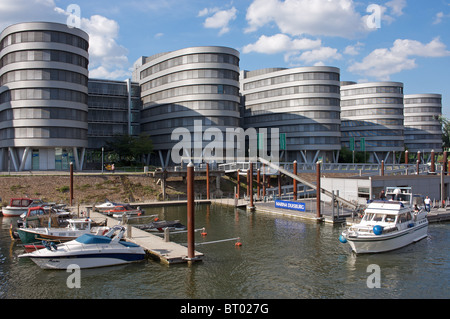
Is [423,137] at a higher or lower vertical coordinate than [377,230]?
higher

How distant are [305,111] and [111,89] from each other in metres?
53.4

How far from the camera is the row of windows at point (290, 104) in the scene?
108250mm

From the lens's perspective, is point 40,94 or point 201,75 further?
point 201,75

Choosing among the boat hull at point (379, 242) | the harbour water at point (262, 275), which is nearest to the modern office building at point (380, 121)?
the harbour water at point (262, 275)

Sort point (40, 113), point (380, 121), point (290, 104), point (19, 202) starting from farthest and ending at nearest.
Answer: point (380, 121), point (290, 104), point (40, 113), point (19, 202)

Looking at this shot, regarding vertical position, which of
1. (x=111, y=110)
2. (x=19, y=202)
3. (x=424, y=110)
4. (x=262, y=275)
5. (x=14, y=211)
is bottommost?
(x=262, y=275)

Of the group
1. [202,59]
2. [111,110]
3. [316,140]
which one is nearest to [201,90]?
[202,59]

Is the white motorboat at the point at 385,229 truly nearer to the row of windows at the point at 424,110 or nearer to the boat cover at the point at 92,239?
the boat cover at the point at 92,239

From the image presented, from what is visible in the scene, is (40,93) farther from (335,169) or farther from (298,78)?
(298,78)

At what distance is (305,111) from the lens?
109500mm

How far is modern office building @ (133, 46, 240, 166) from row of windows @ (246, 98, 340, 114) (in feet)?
81.5

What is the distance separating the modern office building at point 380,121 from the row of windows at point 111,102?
232 feet
